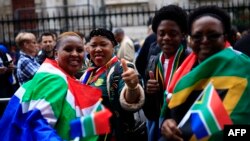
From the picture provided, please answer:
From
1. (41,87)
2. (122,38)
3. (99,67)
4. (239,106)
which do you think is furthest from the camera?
(122,38)

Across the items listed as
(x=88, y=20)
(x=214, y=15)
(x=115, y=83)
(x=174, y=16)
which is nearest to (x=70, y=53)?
(x=115, y=83)

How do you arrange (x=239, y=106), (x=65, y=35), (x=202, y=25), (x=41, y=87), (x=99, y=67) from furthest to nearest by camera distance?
(x=99, y=67), (x=65, y=35), (x=41, y=87), (x=202, y=25), (x=239, y=106)

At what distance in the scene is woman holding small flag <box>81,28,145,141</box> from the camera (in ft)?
14.0

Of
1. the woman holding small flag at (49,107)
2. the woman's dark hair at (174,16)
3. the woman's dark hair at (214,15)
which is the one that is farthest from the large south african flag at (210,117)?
the woman's dark hair at (174,16)

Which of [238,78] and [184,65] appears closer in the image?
[238,78]

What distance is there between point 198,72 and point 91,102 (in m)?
1.16

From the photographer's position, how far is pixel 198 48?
11.3 ft

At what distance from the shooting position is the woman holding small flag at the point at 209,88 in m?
3.09

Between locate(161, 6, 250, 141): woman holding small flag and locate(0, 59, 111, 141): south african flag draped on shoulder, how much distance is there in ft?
2.90

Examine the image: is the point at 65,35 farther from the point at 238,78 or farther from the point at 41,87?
the point at 238,78

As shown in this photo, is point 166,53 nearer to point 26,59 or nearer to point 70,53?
point 70,53

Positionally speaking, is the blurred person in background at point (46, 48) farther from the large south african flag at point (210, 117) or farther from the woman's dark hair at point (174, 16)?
the large south african flag at point (210, 117)

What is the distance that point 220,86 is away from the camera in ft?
10.5

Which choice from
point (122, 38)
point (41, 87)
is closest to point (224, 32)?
point (41, 87)
